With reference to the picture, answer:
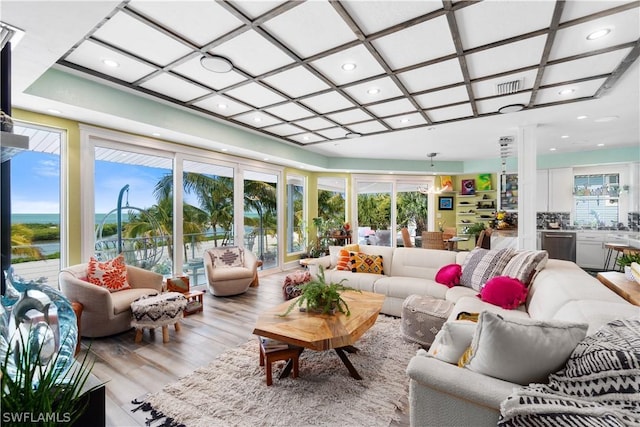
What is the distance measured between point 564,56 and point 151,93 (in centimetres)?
423

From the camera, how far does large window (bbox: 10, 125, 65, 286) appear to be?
128 inches

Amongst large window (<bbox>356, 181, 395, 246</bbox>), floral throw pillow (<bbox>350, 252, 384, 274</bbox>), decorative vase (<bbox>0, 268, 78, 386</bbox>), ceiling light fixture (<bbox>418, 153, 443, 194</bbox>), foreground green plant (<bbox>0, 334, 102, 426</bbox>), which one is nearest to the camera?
foreground green plant (<bbox>0, 334, 102, 426</bbox>)

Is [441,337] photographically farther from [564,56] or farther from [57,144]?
[57,144]

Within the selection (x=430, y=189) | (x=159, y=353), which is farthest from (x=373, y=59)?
(x=430, y=189)

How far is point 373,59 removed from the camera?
2.65 meters

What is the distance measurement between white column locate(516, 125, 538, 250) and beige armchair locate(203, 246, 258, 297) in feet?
14.2

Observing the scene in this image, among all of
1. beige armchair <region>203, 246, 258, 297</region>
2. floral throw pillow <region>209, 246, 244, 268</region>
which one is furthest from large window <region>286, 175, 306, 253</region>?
beige armchair <region>203, 246, 258, 297</region>

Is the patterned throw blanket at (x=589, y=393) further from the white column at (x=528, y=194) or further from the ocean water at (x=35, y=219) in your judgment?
the ocean water at (x=35, y=219)

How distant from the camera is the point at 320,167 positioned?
7035 mm

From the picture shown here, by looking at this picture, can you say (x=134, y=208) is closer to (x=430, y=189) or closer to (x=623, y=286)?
(x=623, y=286)

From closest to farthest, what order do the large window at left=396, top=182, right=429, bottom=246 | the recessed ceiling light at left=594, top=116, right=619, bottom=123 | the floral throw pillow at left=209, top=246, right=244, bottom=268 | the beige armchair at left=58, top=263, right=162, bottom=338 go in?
the beige armchair at left=58, top=263, right=162, bottom=338 < the recessed ceiling light at left=594, top=116, right=619, bottom=123 < the floral throw pillow at left=209, top=246, right=244, bottom=268 < the large window at left=396, top=182, right=429, bottom=246

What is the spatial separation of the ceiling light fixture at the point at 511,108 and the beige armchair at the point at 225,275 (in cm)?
435

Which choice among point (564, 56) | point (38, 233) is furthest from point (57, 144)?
point (564, 56)

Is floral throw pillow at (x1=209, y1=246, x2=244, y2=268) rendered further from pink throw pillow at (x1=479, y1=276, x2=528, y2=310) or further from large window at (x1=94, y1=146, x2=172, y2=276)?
pink throw pillow at (x1=479, y1=276, x2=528, y2=310)
